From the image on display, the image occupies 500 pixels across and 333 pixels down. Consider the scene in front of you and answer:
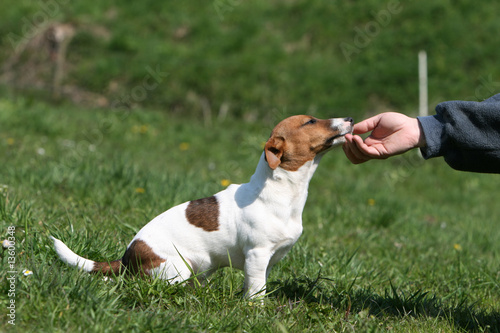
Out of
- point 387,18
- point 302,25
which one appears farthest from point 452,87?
point 302,25

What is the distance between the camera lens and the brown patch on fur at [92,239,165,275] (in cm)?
Answer: 307

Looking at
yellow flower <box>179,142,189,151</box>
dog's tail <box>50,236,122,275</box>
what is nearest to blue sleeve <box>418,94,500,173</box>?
dog's tail <box>50,236,122,275</box>

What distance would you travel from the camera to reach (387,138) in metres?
3.02

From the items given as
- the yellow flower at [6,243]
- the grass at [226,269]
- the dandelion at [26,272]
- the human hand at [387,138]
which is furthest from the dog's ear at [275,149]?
the yellow flower at [6,243]

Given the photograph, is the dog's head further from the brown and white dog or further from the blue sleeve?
the blue sleeve

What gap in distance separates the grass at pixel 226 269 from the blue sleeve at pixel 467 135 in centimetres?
87

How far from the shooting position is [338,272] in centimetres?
377

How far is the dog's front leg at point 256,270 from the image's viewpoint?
302cm

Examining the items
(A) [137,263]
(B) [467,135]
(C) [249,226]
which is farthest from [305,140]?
(A) [137,263]

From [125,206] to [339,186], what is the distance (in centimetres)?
336

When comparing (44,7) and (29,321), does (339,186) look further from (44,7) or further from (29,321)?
(44,7)

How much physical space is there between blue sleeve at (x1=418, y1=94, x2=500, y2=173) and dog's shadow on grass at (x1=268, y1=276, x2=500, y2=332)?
868 mm

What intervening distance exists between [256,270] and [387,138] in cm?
104

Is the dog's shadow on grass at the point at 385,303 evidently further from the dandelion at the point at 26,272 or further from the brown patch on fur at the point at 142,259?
the dandelion at the point at 26,272
